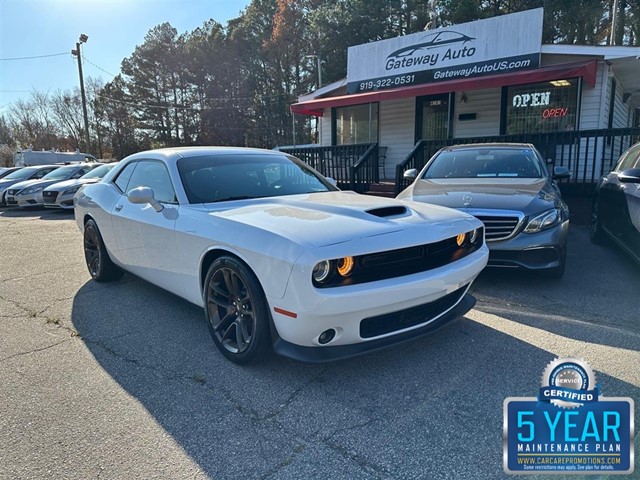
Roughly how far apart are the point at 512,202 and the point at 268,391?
11.0 ft

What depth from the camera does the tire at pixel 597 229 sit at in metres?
6.48

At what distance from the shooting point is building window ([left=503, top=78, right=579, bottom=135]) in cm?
1054

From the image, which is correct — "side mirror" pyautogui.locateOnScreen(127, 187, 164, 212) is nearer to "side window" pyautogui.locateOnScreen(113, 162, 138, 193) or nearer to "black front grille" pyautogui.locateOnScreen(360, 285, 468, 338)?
"side window" pyautogui.locateOnScreen(113, 162, 138, 193)

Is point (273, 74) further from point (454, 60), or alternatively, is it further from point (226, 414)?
point (226, 414)

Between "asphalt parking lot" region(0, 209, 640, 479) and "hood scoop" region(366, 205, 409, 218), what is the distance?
99cm

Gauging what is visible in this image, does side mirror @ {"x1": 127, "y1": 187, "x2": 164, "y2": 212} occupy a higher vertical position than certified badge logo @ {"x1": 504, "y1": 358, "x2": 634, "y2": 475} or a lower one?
higher

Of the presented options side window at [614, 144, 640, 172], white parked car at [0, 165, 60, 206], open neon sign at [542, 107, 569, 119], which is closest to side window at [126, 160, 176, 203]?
side window at [614, 144, 640, 172]

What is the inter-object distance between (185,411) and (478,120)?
38.6ft

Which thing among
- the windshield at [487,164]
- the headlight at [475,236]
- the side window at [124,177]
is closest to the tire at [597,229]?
the windshield at [487,164]

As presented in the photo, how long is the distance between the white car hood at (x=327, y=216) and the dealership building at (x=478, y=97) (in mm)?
6220

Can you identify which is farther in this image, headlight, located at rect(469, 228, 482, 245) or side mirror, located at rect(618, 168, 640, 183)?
side mirror, located at rect(618, 168, 640, 183)

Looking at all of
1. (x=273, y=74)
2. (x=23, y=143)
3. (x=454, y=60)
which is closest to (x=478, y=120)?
(x=454, y=60)

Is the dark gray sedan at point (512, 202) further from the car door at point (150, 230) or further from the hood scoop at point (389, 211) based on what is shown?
the car door at point (150, 230)

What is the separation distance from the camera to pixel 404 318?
106 inches
